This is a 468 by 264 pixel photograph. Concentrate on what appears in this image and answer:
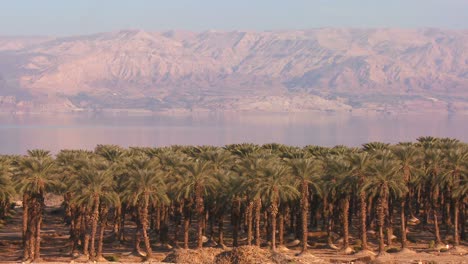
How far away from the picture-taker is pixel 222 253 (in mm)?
48844

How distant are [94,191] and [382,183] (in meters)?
23.1

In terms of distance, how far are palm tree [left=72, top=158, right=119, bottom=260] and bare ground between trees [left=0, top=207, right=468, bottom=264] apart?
3.96 meters

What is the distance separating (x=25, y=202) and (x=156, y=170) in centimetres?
1080

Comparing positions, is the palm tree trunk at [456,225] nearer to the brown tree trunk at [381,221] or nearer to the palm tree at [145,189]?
the brown tree trunk at [381,221]

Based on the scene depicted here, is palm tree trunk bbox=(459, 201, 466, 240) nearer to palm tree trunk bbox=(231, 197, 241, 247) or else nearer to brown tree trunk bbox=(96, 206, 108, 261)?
palm tree trunk bbox=(231, 197, 241, 247)

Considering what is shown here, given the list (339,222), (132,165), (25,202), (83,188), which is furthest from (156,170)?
(339,222)

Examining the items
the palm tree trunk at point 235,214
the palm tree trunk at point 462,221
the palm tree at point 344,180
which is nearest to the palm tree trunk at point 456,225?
the palm tree trunk at point 462,221

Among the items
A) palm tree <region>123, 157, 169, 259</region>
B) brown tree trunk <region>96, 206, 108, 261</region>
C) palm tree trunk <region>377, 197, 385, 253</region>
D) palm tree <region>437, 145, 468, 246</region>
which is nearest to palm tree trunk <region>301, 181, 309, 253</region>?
palm tree trunk <region>377, 197, 385, 253</region>

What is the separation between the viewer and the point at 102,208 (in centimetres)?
6531

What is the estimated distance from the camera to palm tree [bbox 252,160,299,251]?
212 feet

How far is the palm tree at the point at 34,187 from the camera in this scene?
207ft

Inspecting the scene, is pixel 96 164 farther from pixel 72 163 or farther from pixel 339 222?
pixel 339 222

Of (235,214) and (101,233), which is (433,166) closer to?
(235,214)

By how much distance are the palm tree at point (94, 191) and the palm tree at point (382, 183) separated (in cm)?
2027
